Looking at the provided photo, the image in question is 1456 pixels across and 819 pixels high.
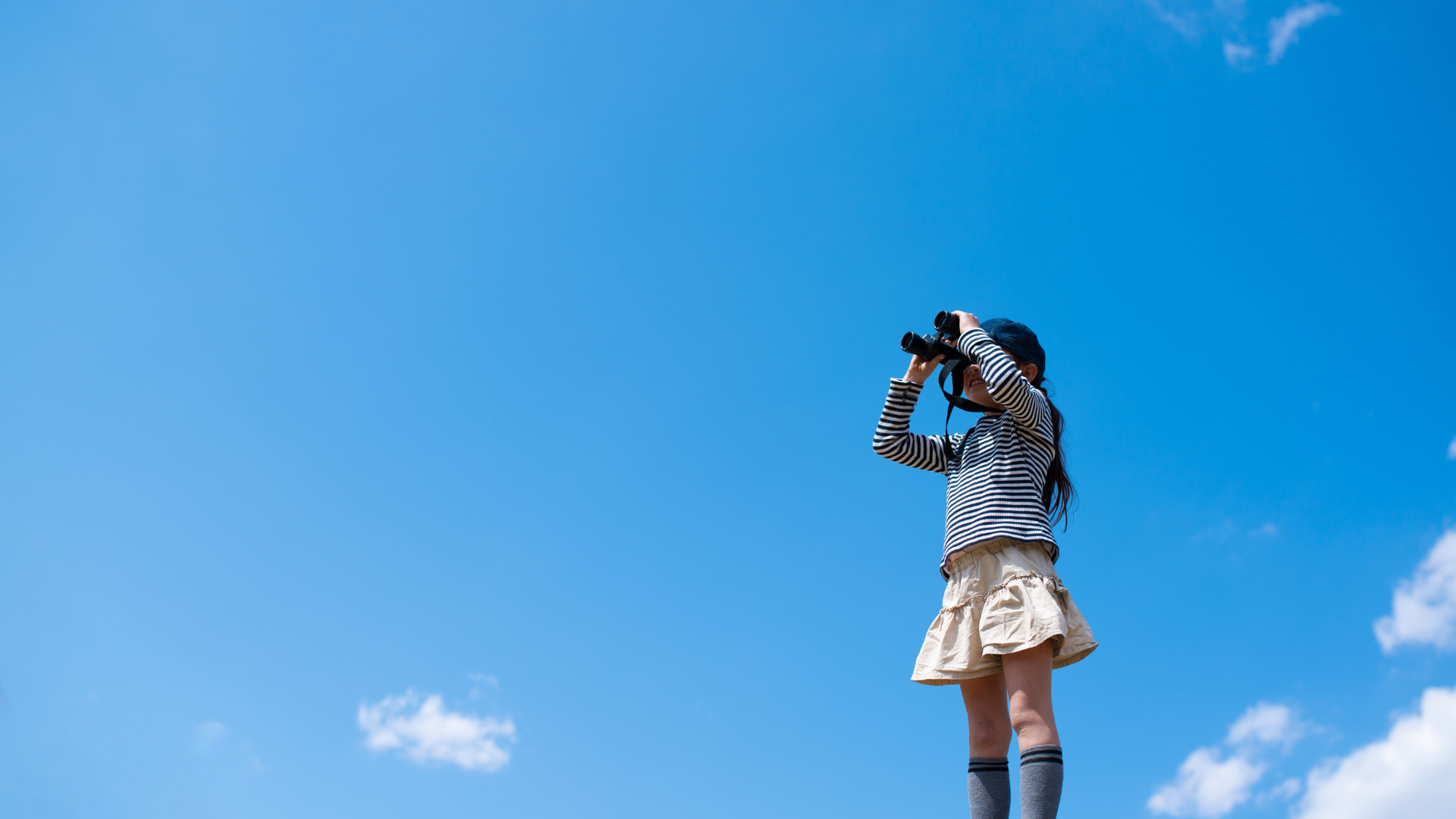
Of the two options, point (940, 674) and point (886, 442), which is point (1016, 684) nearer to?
Result: point (940, 674)

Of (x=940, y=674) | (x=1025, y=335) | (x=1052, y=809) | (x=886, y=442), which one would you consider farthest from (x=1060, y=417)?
(x=1052, y=809)

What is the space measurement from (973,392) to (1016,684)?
3.83ft

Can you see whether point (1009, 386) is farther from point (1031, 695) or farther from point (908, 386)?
point (1031, 695)

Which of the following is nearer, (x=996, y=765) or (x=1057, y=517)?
(x=996, y=765)

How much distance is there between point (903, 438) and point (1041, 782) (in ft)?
4.63

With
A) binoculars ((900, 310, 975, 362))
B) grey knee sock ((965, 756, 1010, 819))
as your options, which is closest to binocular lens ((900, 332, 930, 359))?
binoculars ((900, 310, 975, 362))

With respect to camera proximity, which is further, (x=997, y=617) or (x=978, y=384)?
(x=978, y=384)

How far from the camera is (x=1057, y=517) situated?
3.64m

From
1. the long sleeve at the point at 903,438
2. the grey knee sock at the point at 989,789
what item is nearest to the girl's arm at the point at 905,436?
the long sleeve at the point at 903,438

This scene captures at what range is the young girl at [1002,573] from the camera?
2934 mm

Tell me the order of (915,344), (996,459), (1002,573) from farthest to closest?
(915,344)
(996,459)
(1002,573)

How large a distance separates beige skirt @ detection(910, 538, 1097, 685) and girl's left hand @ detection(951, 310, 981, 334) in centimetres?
83

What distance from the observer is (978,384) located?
12.0 feet

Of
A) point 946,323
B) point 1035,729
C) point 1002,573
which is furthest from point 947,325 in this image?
point 1035,729
